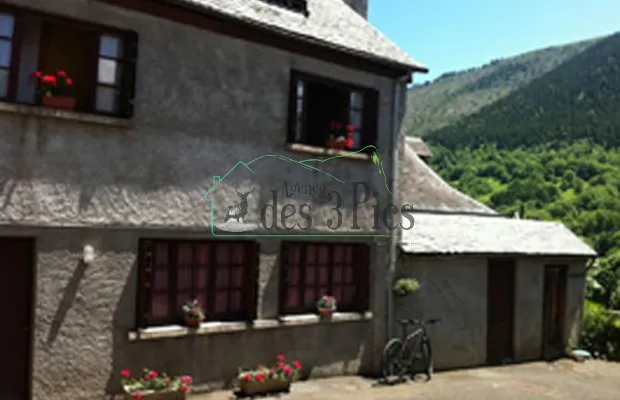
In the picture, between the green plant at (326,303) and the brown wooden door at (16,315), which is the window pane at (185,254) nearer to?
the brown wooden door at (16,315)

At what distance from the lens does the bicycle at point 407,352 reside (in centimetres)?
1202

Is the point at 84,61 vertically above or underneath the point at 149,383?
above

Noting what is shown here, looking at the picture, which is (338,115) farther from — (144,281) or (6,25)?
(6,25)

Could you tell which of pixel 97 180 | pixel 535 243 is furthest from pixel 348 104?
pixel 535 243

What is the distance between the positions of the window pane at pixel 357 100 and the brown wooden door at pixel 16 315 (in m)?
6.74

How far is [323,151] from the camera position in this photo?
1151 centimetres

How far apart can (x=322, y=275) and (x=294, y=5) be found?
17.6 feet

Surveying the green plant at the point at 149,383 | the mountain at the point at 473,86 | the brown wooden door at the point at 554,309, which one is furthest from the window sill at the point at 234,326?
the mountain at the point at 473,86

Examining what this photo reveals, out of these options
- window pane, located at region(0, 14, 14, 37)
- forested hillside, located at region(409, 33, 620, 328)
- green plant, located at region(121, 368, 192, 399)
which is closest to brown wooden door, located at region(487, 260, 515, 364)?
green plant, located at region(121, 368, 192, 399)

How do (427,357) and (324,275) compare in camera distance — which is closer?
(324,275)

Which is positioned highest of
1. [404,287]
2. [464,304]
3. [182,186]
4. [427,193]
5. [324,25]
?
[324,25]

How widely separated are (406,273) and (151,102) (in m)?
6.48

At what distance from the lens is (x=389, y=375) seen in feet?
39.7

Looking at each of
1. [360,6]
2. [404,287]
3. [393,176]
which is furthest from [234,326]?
[360,6]
